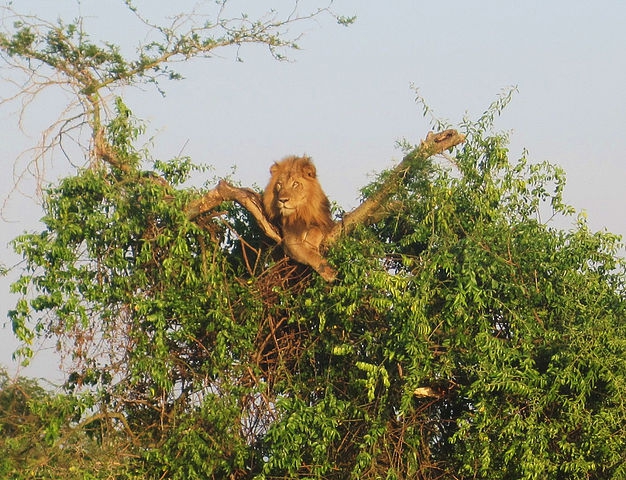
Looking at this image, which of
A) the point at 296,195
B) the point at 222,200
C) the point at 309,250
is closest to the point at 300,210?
the point at 296,195

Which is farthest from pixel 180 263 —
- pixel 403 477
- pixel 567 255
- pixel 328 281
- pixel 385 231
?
pixel 567 255

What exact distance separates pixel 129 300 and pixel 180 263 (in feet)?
1.65

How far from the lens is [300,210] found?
870 centimetres

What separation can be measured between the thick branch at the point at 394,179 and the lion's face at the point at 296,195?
0.34 m

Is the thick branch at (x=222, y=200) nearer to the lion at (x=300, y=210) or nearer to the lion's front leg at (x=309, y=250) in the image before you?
the lion at (x=300, y=210)

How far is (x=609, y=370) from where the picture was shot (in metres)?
7.15

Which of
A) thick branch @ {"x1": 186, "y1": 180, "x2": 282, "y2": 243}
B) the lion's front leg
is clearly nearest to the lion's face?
the lion's front leg

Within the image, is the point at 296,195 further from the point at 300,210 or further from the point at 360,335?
the point at 360,335

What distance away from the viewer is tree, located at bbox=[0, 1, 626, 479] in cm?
729

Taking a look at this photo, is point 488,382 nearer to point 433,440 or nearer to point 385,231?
point 433,440

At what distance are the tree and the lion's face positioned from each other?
0.86 feet

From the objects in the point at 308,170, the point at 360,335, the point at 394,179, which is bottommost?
the point at 360,335

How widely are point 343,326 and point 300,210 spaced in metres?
1.27

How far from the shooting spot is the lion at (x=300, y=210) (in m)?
8.32
